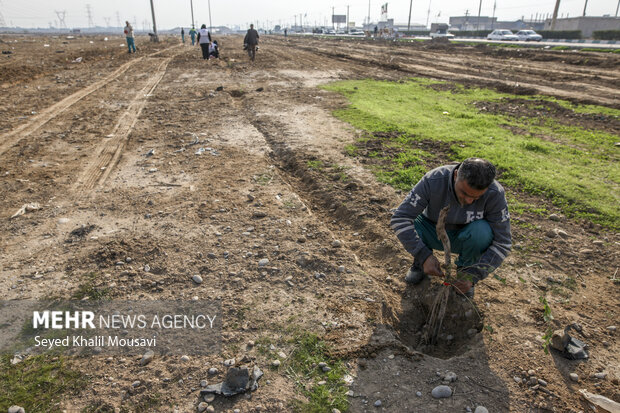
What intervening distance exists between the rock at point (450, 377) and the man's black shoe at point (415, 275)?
0.98 m

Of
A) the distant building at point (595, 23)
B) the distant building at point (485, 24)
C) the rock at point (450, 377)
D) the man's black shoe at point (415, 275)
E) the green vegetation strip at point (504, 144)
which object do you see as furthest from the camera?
the distant building at point (485, 24)

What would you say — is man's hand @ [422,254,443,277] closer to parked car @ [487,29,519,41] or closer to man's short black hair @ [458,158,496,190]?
man's short black hair @ [458,158,496,190]

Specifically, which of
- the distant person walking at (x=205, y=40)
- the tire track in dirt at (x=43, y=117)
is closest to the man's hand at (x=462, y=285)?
the tire track in dirt at (x=43, y=117)

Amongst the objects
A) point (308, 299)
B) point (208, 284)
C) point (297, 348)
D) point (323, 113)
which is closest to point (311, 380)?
point (297, 348)

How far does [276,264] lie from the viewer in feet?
11.4

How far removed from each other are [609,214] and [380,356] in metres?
3.68

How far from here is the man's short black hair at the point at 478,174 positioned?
246cm

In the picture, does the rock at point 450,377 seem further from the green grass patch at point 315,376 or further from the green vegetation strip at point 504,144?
the green vegetation strip at point 504,144

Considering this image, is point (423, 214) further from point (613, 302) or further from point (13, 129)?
point (13, 129)

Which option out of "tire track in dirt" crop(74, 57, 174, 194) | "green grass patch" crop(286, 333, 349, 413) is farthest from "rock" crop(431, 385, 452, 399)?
"tire track in dirt" crop(74, 57, 174, 194)

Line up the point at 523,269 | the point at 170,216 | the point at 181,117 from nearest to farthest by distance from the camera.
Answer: the point at 523,269 < the point at 170,216 < the point at 181,117

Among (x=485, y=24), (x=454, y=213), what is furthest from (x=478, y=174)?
(x=485, y=24)

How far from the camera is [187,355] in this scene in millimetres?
2557

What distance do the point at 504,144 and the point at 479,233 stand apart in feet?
15.0
